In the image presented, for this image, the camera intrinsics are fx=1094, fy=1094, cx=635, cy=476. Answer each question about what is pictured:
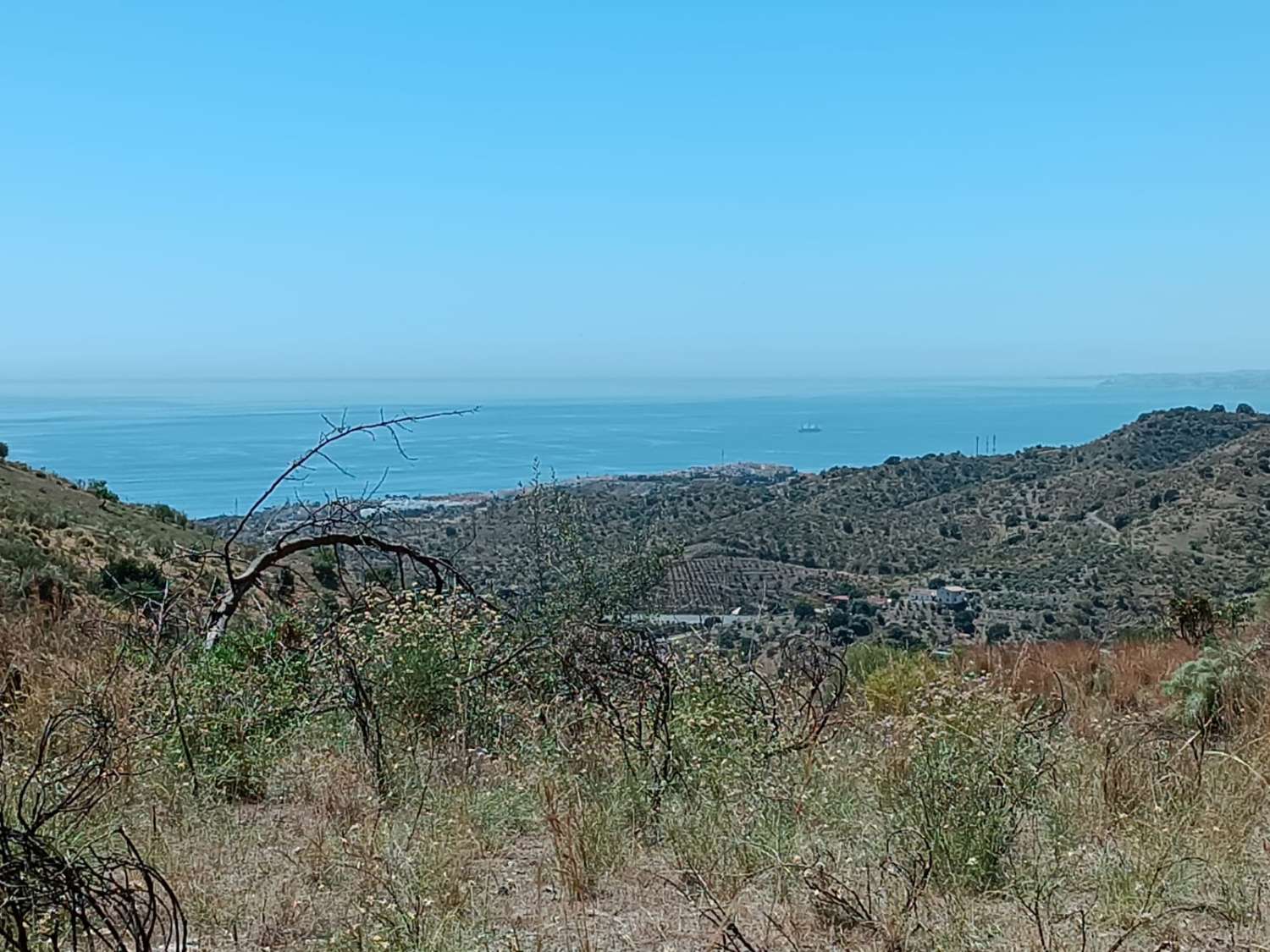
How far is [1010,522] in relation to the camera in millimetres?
31156

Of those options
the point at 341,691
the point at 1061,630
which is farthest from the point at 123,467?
the point at 341,691

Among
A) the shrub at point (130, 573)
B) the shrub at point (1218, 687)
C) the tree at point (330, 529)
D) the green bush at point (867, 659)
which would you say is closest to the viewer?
the shrub at point (1218, 687)

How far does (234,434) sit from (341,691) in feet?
110

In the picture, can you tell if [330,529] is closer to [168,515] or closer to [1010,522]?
[168,515]

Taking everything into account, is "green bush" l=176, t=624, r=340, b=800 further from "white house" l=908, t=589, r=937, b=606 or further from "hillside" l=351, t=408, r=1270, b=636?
"white house" l=908, t=589, r=937, b=606

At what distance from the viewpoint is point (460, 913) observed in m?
3.36

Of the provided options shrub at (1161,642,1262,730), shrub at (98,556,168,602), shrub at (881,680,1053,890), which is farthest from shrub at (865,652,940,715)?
shrub at (98,556,168,602)

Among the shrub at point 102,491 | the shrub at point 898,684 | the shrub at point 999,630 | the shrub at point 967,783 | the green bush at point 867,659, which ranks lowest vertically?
the shrub at point 999,630

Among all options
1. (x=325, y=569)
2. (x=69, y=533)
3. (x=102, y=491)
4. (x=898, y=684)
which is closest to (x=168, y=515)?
(x=102, y=491)

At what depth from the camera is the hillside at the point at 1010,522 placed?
19.3m

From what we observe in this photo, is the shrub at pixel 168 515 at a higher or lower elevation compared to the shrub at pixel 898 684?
lower

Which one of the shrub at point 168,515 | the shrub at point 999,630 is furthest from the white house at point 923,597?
the shrub at point 168,515

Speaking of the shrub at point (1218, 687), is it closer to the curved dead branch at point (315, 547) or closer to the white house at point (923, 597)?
the curved dead branch at point (315, 547)

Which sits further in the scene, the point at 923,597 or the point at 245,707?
the point at 923,597
